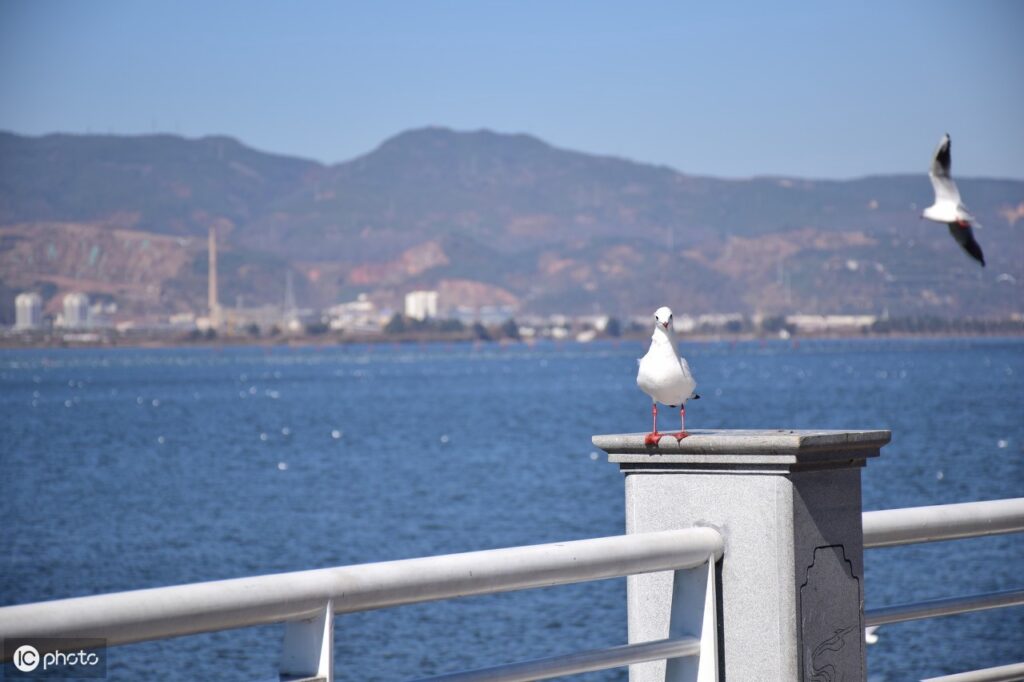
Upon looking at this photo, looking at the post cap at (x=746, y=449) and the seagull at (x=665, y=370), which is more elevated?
the seagull at (x=665, y=370)

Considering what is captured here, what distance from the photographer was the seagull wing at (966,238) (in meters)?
3.95

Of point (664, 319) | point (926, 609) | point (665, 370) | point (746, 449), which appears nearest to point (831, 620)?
point (926, 609)

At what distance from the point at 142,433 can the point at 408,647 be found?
2771 inches

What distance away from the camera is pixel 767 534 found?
3.95 m

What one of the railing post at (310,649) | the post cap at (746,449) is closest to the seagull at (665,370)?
the post cap at (746,449)

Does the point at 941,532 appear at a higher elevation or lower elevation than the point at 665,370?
lower

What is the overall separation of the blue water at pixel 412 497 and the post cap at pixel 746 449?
1815 cm

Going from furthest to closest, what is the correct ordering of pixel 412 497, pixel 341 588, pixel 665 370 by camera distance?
pixel 412 497
pixel 665 370
pixel 341 588

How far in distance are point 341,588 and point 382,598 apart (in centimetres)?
14

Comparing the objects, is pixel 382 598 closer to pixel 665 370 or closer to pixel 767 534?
pixel 767 534

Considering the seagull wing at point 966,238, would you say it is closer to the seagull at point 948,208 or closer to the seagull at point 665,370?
the seagull at point 948,208
